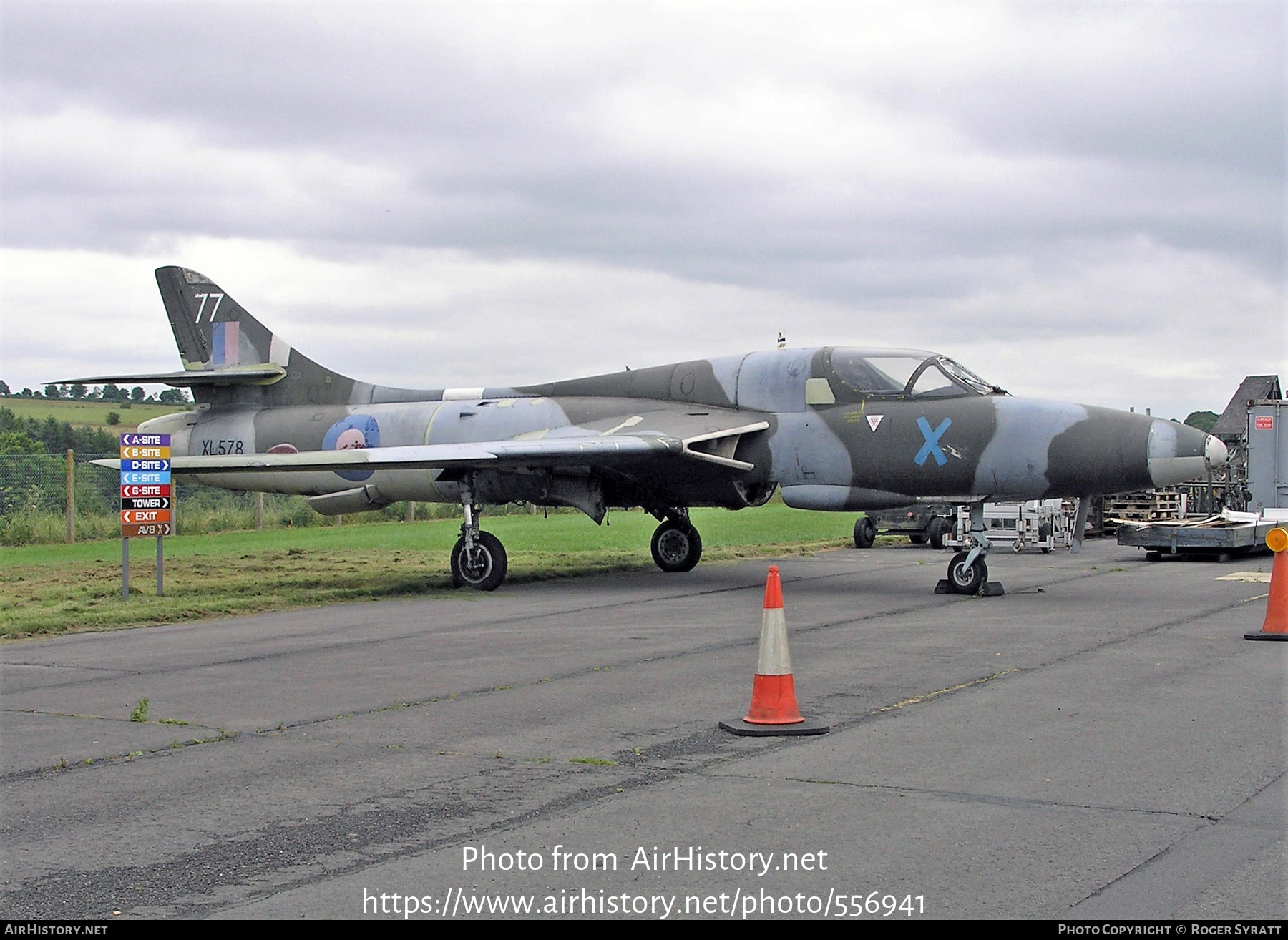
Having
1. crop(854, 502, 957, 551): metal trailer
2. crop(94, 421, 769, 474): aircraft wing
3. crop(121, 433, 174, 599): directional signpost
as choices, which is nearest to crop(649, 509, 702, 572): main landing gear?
crop(94, 421, 769, 474): aircraft wing

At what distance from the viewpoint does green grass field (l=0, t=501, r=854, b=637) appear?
14.1 m

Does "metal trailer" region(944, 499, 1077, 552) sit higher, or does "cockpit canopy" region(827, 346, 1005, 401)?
"cockpit canopy" region(827, 346, 1005, 401)

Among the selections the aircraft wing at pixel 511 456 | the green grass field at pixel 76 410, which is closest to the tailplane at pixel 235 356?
the aircraft wing at pixel 511 456

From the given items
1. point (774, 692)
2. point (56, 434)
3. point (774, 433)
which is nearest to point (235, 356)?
point (774, 433)

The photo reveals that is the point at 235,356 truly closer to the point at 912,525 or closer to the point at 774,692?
the point at 912,525

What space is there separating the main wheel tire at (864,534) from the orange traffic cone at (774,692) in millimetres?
18285

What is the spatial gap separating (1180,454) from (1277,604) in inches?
125

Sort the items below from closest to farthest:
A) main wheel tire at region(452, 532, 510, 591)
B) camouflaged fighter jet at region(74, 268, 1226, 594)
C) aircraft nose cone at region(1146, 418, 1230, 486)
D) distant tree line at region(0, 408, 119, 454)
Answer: aircraft nose cone at region(1146, 418, 1230, 486) < camouflaged fighter jet at region(74, 268, 1226, 594) < main wheel tire at region(452, 532, 510, 591) < distant tree line at region(0, 408, 119, 454)

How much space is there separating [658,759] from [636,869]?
6.21 feet

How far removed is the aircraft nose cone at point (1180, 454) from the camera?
550 inches

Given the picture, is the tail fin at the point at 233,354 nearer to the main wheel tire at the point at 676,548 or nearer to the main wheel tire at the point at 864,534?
the main wheel tire at the point at 676,548

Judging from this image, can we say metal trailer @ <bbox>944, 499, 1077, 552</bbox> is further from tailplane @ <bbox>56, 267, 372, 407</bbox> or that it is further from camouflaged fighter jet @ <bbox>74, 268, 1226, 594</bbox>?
tailplane @ <bbox>56, 267, 372, 407</bbox>

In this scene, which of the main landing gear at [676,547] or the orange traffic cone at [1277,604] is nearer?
the orange traffic cone at [1277,604]

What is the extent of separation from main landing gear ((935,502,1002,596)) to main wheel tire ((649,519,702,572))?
181 inches
